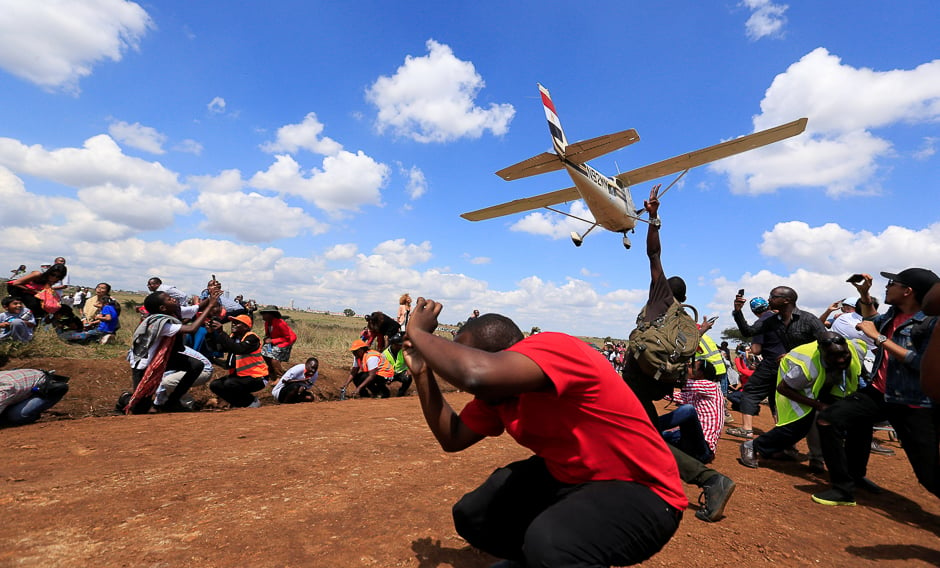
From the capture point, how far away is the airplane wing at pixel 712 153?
15.6 meters

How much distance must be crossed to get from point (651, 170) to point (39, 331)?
2067 centimetres

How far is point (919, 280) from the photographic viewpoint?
3.67 metres

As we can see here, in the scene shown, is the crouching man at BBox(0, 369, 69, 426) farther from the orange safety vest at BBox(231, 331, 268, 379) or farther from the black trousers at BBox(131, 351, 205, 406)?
the orange safety vest at BBox(231, 331, 268, 379)

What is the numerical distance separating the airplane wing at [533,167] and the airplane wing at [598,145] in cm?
55

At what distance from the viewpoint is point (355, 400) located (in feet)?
29.7

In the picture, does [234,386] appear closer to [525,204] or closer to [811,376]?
[811,376]

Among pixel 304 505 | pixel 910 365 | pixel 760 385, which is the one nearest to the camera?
pixel 304 505

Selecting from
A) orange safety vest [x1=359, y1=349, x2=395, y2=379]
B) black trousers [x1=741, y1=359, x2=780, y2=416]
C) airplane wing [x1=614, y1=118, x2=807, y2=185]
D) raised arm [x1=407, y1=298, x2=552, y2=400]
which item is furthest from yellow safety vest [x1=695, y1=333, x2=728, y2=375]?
airplane wing [x1=614, y1=118, x2=807, y2=185]

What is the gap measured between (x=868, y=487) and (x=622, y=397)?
4.47m

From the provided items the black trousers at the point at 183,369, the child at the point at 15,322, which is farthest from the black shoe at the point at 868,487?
the child at the point at 15,322

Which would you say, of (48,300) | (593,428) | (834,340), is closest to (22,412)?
(48,300)

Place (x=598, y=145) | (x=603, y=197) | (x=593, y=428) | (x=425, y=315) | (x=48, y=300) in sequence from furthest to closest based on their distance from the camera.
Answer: (x=603, y=197) → (x=598, y=145) → (x=48, y=300) → (x=425, y=315) → (x=593, y=428)

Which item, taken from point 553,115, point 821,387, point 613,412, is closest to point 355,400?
point 821,387

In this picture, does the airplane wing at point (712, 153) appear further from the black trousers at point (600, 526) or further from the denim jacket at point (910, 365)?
the black trousers at point (600, 526)
